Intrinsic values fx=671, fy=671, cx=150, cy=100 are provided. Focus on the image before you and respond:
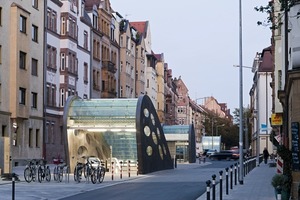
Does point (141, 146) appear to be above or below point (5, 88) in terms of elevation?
below

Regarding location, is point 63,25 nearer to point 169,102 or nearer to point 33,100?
point 33,100

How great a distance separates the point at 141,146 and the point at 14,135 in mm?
13690

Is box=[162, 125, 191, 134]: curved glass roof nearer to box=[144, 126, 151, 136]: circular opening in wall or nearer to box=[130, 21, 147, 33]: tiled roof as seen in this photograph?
box=[144, 126, 151, 136]: circular opening in wall

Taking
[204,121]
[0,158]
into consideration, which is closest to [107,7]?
[0,158]

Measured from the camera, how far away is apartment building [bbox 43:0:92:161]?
2281 inches

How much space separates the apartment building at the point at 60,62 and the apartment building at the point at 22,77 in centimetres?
191

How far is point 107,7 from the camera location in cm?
7675

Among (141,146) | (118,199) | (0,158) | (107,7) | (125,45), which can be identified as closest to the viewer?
(118,199)

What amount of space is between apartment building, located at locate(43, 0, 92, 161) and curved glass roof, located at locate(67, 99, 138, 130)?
15.2m

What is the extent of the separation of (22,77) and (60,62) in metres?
10.0

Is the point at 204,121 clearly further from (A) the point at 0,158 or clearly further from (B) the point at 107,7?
(A) the point at 0,158

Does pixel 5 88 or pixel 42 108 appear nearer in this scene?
pixel 5 88

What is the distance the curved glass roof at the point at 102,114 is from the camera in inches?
1660

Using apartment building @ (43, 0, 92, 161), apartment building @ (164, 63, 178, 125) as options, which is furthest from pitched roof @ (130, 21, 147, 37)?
apartment building @ (43, 0, 92, 161)
